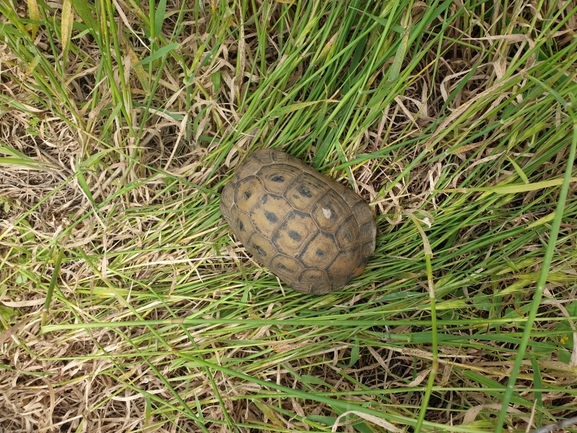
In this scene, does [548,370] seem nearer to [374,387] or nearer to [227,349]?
[374,387]

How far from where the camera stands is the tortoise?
160 cm

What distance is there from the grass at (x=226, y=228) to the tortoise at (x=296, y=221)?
0.32 ft

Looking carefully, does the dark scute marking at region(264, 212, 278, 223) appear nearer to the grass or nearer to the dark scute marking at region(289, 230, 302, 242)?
the dark scute marking at region(289, 230, 302, 242)

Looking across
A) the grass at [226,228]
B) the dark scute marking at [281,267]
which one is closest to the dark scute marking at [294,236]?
the dark scute marking at [281,267]

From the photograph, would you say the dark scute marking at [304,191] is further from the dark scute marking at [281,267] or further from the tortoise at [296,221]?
the dark scute marking at [281,267]

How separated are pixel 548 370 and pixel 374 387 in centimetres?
61

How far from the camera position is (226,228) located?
1781mm

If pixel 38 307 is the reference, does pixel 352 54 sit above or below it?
above

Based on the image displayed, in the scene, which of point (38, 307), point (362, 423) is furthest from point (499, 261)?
point (38, 307)

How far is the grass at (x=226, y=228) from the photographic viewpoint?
1490 millimetres

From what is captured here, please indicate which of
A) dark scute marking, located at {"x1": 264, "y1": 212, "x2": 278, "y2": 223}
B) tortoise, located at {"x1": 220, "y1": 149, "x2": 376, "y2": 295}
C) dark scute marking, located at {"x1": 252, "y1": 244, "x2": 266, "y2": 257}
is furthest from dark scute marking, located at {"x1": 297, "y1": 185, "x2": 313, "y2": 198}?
dark scute marking, located at {"x1": 252, "y1": 244, "x2": 266, "y2": 257}

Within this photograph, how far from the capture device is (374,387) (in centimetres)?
170

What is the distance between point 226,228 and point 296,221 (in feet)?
1.13

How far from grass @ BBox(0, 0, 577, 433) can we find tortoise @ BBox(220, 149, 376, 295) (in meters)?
0.10
